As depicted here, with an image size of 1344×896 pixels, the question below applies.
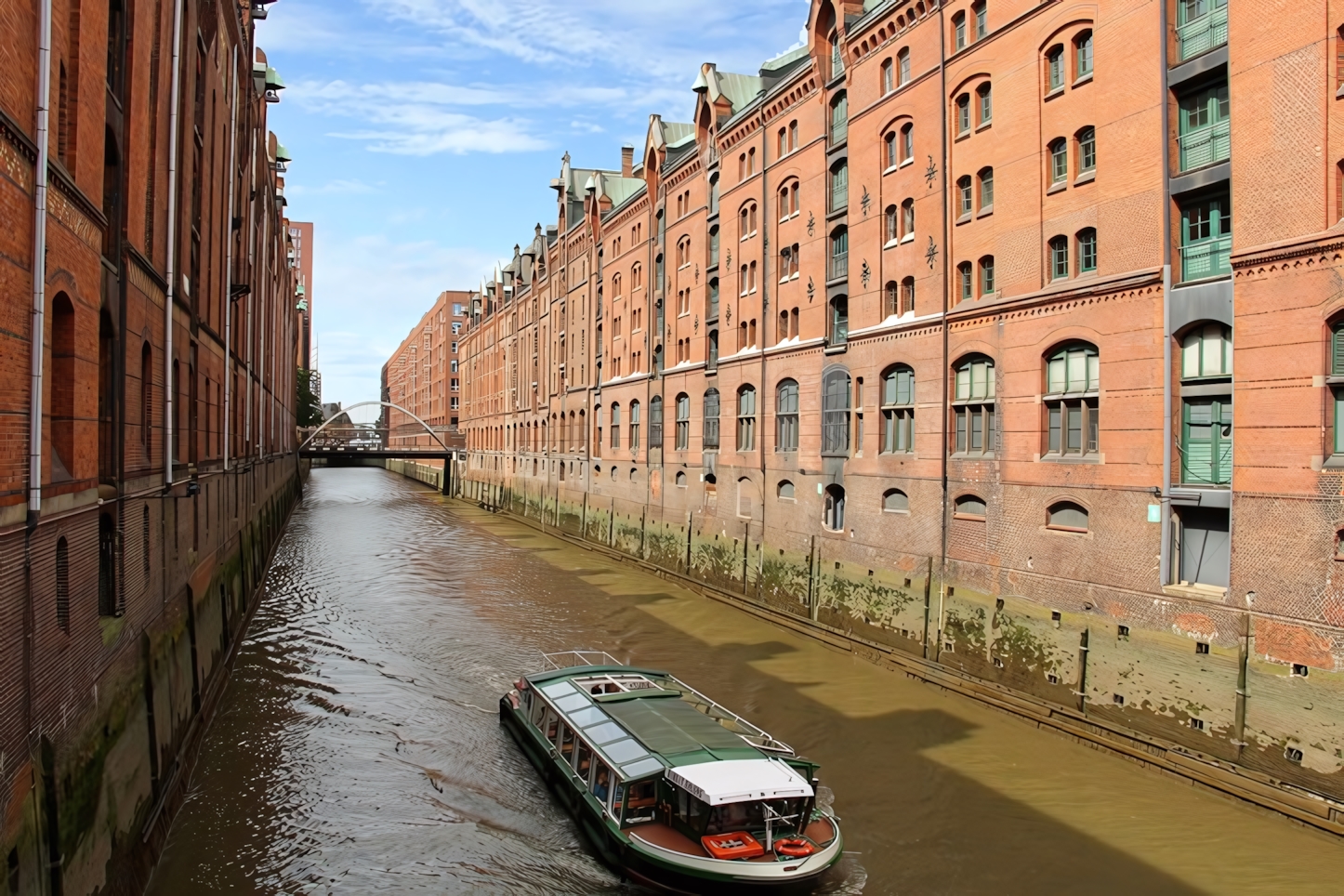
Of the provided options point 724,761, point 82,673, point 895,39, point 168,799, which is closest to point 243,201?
point 895,39

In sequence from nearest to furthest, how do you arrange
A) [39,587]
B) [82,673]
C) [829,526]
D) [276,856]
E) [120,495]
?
[39,587], [82,673], [120,495], [276,856], [829,526]

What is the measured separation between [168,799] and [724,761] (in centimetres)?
755

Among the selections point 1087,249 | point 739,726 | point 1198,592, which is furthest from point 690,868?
point 1087,249

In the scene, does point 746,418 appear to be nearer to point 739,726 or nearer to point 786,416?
point 786,416

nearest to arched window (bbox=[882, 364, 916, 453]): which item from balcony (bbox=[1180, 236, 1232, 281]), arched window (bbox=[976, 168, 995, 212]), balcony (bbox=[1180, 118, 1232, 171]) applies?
arched window (bbox=[976, 168, 995, 212])

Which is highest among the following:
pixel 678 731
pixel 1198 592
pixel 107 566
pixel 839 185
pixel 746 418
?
pixel 839 185

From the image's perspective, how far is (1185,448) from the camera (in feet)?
50.8

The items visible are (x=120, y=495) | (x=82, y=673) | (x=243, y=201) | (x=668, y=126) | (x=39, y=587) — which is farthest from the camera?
(x=668, y=126)

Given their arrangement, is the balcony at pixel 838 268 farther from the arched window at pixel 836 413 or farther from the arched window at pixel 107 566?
the arched window at pixel 107 566

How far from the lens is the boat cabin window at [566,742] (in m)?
13.8

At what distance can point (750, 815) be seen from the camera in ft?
36.3

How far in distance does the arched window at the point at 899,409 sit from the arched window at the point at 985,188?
4.13 metres

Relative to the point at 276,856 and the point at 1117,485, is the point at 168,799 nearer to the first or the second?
the point at 276,856

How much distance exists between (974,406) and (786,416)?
8591mm
